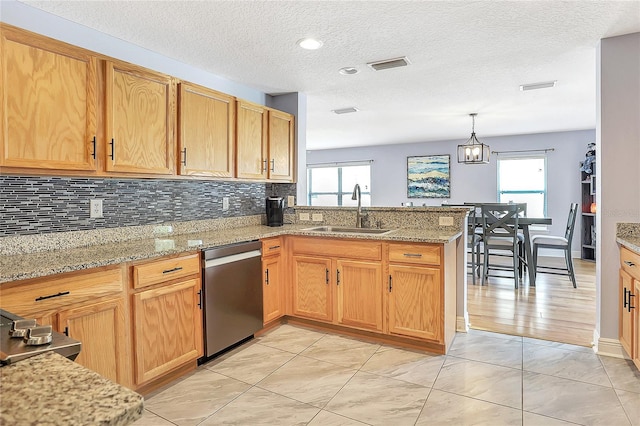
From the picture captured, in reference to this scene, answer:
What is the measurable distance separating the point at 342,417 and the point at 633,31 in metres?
3.03

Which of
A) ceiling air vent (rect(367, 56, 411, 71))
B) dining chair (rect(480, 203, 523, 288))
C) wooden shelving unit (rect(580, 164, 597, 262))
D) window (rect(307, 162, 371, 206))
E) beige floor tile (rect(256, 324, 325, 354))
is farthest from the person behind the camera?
window (rect(307, 162, 371, 206))

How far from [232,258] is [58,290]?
1.11 m

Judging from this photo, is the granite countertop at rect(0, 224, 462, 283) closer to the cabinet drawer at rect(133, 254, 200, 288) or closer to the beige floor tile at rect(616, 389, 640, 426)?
the cabinet drawer at rect(133, 254, 200, 288)

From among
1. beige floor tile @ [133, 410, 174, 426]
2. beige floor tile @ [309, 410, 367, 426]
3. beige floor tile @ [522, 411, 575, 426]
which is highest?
beige floor tile @ [522, 411, 575, 426]

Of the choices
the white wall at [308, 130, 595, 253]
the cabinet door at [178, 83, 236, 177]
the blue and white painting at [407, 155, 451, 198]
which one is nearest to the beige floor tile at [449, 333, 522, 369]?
the cabinet door at [178, 83, 236, 177]

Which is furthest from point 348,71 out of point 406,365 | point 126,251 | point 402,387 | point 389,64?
point 402,387

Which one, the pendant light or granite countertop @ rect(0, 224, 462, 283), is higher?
the pendant light

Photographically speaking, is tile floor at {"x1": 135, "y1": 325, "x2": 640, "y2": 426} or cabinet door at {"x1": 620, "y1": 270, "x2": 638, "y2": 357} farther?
cabinet door at {"x1": 620, "y1": 270, "x2": 638, "y2": 357}

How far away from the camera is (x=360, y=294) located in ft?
9.82

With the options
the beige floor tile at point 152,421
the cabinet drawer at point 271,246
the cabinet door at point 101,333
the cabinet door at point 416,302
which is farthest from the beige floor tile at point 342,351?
the cabinet door at point 101,333

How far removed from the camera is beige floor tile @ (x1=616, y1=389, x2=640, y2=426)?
1908mm

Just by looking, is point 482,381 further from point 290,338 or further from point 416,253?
point 290,338

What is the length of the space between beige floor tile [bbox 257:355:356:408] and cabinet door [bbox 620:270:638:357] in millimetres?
1732

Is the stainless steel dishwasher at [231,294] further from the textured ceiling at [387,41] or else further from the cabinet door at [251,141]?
the textured ceiling at [387,41]
